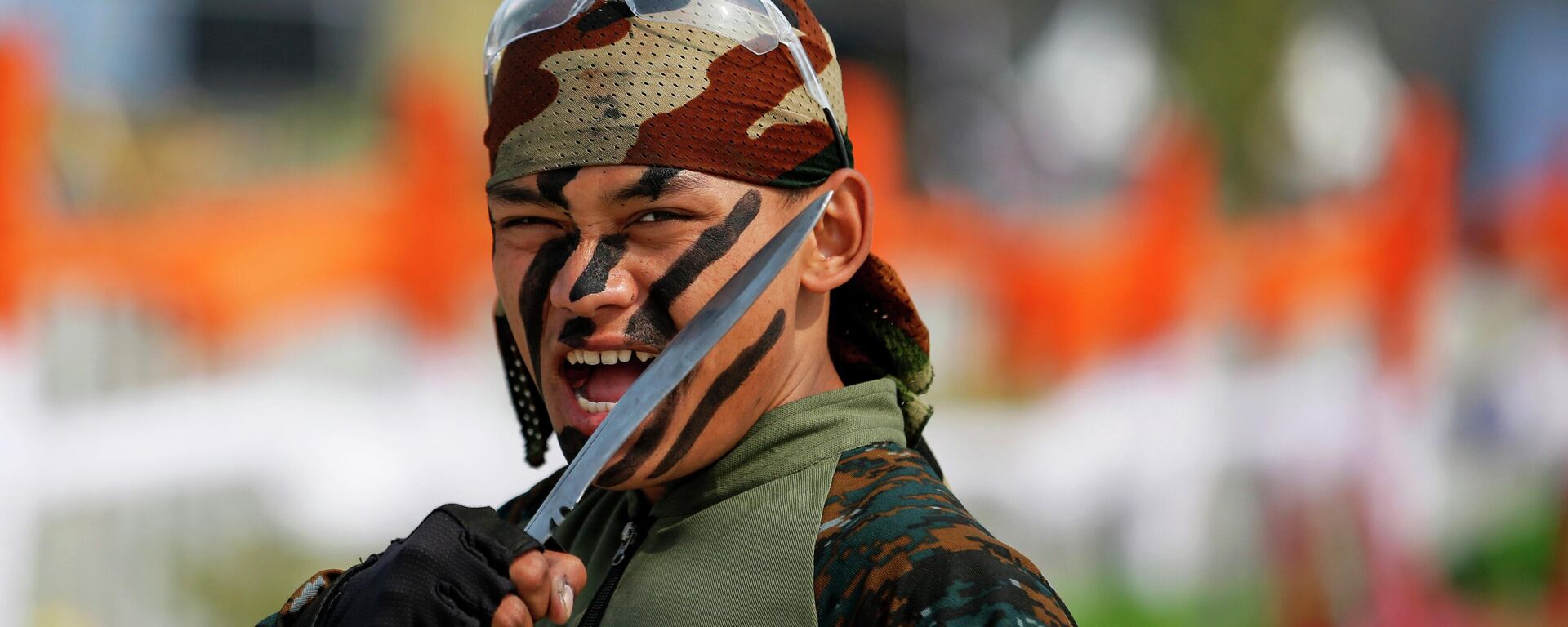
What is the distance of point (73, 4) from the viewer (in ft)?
14.5

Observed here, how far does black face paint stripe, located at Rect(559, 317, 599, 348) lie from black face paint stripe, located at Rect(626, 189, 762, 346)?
1.6 inches

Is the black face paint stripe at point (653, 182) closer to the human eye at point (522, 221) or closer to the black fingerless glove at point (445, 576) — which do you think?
the human eye at point (522, 221)

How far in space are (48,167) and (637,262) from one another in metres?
3.44

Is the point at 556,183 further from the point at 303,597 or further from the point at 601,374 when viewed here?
the point at 303,597

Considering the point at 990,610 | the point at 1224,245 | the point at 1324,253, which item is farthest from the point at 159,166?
the point at 1324,253

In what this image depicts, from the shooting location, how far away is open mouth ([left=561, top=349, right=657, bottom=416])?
169cm

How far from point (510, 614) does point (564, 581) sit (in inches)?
2.9

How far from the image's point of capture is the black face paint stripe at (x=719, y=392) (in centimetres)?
168

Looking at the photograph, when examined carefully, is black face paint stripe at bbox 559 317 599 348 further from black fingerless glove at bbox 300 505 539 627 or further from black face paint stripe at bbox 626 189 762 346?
black fingerless glove at bbox 300 505 539 627

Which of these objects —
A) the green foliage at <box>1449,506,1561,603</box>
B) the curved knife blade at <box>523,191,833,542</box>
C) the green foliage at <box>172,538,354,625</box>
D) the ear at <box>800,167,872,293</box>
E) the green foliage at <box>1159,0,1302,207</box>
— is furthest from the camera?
the green foliage at <box>1449,506,1561,603</box>

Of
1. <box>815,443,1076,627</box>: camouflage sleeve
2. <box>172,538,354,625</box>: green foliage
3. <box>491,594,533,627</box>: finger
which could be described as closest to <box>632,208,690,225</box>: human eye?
<box>815,443,1076,627</box>: camouflage sleeve

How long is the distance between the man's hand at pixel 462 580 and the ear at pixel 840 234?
0.52 meters

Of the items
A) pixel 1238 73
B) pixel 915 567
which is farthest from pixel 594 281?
pixel 1238 73

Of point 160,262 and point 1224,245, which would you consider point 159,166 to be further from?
point 1224,245
